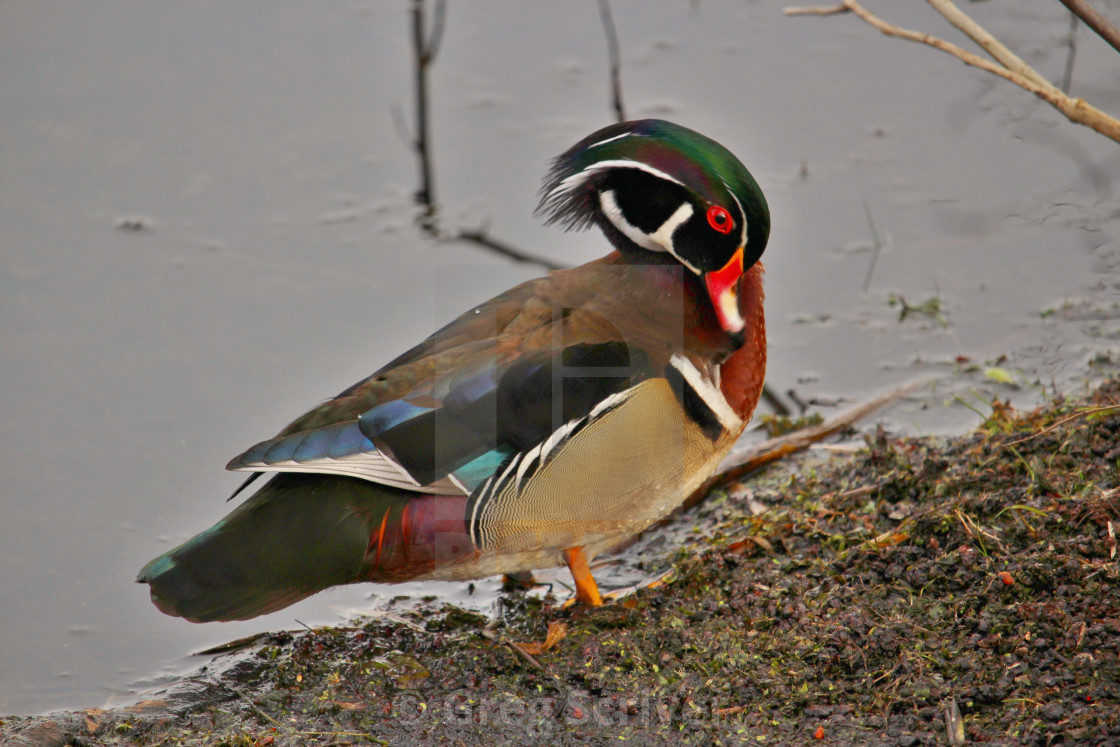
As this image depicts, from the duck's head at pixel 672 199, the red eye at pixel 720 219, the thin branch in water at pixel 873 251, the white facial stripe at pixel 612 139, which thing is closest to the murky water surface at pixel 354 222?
the thin branch in water at pixel 873 251

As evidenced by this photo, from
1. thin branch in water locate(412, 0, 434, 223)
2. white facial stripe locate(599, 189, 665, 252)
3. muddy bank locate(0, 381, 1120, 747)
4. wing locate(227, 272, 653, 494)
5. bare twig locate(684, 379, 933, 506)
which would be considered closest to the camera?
muddy bank locate(0, 381, 1120, 747)

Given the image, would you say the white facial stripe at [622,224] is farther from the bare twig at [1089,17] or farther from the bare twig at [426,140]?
the bare twig at [426,140]

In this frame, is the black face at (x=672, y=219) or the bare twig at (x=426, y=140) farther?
the bare twig at (x=426, y=140)

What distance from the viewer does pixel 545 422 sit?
3678 millimetres

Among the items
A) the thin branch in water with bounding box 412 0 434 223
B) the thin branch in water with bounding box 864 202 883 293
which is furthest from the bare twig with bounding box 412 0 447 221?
the thin branch in water with bounding box 864 202 883 293

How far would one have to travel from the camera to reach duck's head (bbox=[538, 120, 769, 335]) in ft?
12.2

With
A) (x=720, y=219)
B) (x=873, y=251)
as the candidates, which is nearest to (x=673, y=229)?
(x=720, y=219)

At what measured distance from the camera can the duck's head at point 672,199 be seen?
12.2 feet

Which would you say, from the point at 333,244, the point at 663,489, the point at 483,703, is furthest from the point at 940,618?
the point at 333,244

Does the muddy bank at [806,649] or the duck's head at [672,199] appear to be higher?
the duck's head at [672,199]

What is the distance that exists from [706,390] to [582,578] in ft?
2.62

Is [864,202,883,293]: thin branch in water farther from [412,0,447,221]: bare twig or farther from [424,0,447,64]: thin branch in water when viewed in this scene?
[424,0,447,64]: thin branch in water

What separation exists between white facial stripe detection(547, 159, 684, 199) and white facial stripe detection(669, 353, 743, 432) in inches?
22.7

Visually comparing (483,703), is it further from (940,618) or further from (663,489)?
(940,618)
